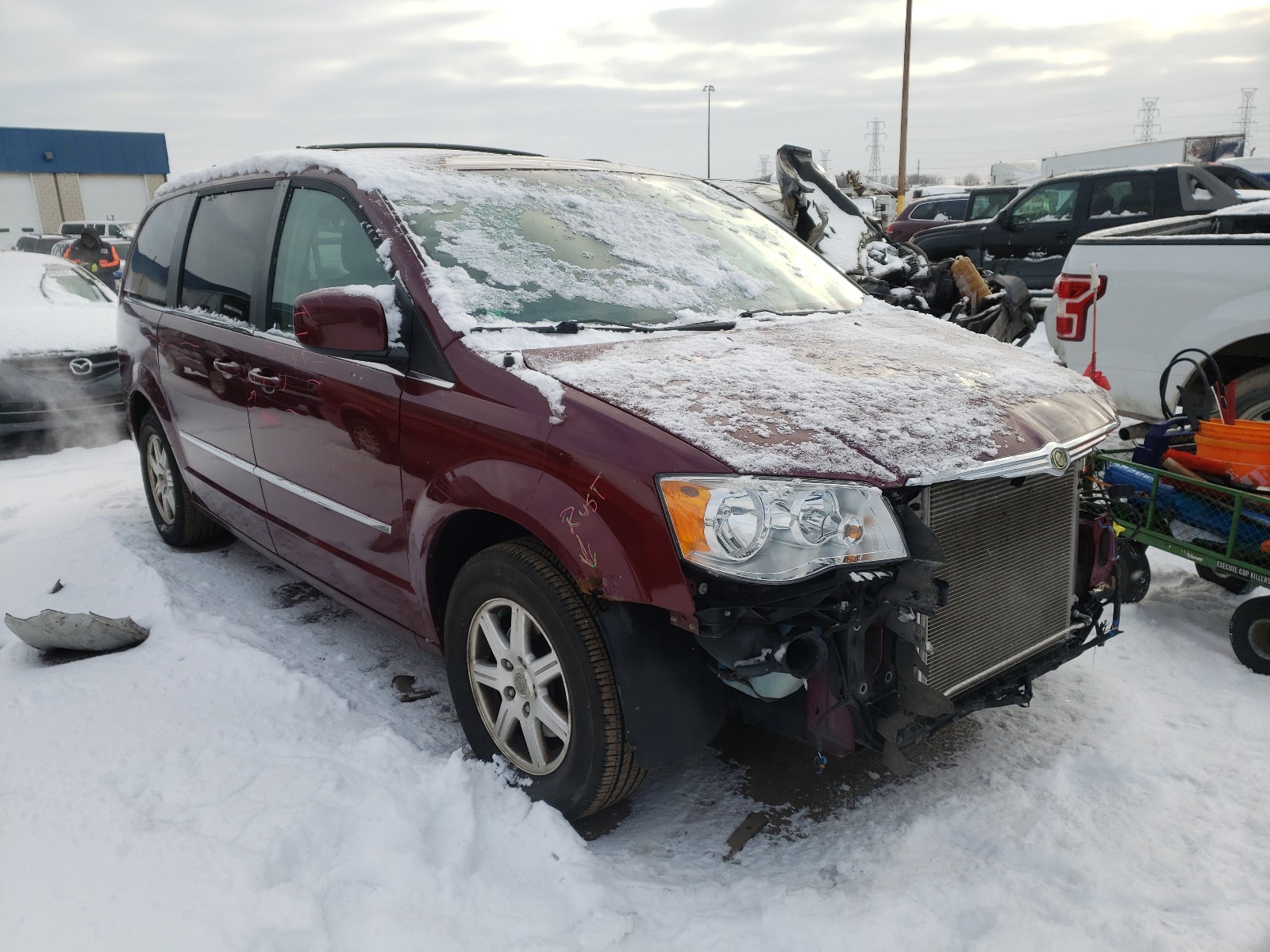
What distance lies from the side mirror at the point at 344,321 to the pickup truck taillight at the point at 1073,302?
3.88 metres

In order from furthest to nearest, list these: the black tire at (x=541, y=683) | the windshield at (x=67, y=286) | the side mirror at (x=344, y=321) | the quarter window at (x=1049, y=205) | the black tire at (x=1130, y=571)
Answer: the quarter window at (x=1049, y=205)
the windshield at (x=67, y=286)
the black tire at (x=1130, y=571)
the side mirror at (x=344, y=321)
the black tire at (x=541, y=683)

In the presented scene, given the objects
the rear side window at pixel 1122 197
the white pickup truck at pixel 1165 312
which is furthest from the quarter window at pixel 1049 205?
the white pickup truck at pixel 1165 312

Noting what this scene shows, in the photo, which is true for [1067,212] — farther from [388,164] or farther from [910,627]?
[910,627]

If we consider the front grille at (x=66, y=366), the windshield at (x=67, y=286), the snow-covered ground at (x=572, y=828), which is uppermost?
the windshield at (x=67, y=286)

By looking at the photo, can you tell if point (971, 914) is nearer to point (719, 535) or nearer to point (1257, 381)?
point (719, 535)

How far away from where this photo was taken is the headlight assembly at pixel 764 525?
6.89ft

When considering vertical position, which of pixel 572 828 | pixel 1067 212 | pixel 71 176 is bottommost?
pixel 572 828

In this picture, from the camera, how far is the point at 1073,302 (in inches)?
199

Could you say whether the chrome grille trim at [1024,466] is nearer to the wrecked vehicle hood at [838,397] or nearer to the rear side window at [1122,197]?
the wrecked vehicle hood at [838,397]

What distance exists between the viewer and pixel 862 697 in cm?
226

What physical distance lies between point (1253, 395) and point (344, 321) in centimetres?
416

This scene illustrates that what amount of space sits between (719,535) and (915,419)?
26.1 inches

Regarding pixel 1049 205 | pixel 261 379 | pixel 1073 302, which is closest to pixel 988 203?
pixel 1049 205

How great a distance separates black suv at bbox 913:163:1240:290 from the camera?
10.7 meters
